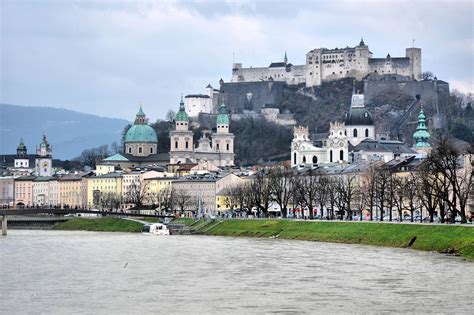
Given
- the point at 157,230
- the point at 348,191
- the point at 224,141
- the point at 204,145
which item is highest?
the point at 224,141

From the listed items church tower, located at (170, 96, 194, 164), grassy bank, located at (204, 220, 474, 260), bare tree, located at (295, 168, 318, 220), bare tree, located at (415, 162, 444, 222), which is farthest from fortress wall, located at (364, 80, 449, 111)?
bare tree, located at (415, 162, 444, 222)

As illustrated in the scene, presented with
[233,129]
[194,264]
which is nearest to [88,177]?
[233,129]

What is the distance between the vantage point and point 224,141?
179 m

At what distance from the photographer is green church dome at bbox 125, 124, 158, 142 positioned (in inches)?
7485

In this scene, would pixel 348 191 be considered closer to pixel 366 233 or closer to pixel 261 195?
pixel 261 195

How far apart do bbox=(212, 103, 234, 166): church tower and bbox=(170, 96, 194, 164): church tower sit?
3.57 metres

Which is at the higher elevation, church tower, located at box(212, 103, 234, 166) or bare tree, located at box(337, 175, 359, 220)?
church tower, located at box(212, 103, 234, 166)

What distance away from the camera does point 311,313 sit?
3900cm

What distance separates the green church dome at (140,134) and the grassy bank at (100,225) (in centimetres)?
7159

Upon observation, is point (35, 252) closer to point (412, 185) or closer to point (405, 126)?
point (412, 185)

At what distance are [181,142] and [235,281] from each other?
129m

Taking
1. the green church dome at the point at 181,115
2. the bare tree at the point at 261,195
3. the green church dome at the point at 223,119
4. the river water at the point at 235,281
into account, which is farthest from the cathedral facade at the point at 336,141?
the river water at the point at 235,281

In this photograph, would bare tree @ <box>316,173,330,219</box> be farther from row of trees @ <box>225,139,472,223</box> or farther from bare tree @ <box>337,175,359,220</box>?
bare tree @ <box>337,175,359,220</box>

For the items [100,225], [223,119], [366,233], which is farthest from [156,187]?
[366,233]
